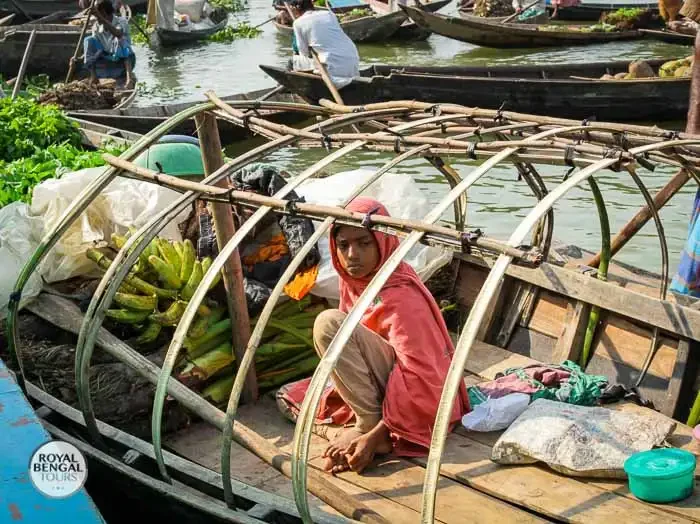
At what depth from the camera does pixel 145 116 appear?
33.5ft

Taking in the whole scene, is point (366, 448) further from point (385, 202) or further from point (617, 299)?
point (385, 202)

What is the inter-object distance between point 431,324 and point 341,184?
1.52 m

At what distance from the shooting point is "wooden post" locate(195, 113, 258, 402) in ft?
13.0

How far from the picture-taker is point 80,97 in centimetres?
1059

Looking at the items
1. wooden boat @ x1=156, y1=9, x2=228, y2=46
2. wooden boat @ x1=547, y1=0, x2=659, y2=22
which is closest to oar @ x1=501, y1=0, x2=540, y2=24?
wooden boat @ x1=547, y1=0, x2=659, y2=22

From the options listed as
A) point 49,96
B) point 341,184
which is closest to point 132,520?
point 341,184

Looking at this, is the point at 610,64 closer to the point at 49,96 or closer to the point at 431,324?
the point at 49,96

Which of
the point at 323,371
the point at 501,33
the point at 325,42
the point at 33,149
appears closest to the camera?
the point at 323,371

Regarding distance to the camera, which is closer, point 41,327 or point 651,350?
point 651,350

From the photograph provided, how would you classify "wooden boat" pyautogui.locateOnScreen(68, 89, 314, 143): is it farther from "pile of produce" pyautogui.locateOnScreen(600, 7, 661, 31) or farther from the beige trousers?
"pile of produce" pyautogui.locateOnScreen(600, 7, 661, 31)

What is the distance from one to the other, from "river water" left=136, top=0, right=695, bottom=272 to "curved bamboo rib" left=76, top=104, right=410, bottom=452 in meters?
5.27

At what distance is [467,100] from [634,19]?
29.3 ft

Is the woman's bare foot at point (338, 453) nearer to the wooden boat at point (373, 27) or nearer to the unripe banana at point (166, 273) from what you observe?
the unripe banana at point (166, 273)

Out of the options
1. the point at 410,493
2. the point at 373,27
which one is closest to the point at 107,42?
the point at 373,27
